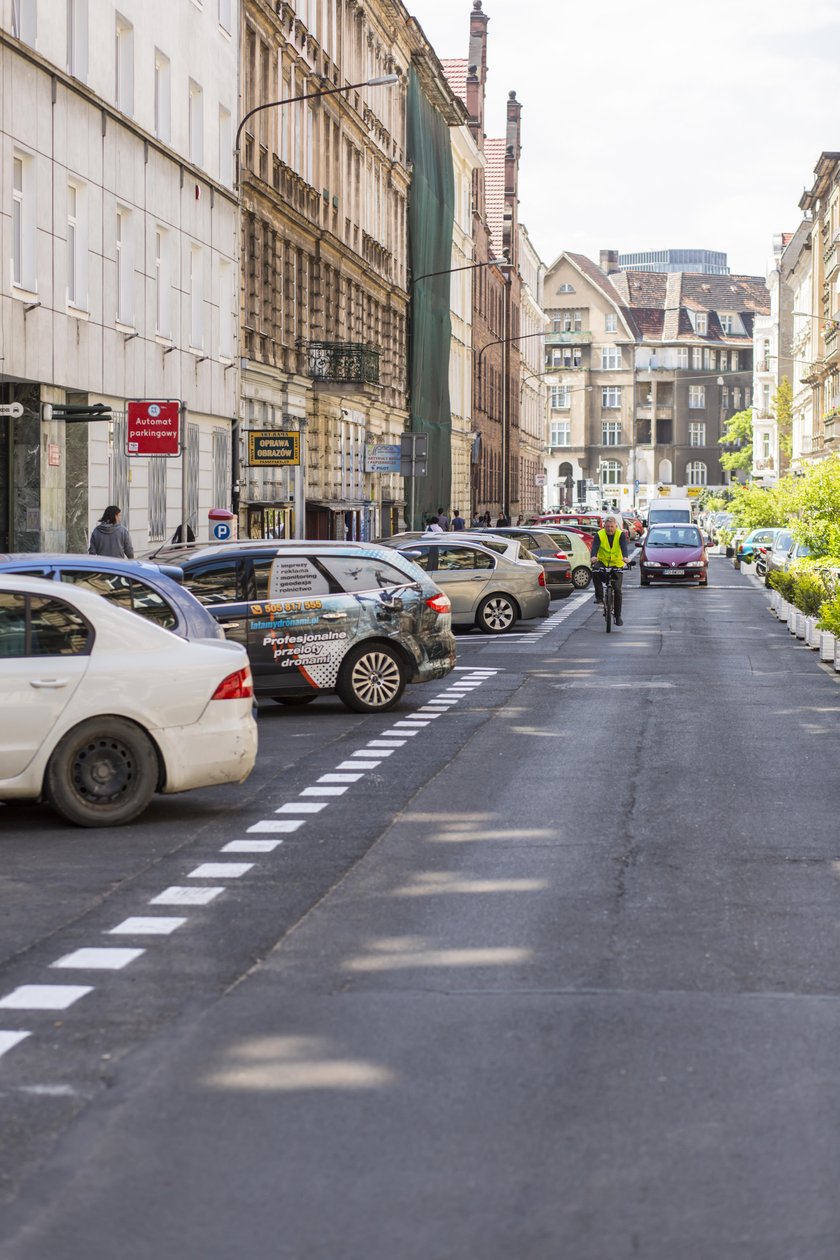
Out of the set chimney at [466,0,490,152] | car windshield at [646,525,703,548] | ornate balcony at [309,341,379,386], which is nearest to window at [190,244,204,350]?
ornate balcony at [309,341,379,386]

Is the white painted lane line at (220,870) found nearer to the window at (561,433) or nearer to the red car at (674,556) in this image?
the red car at (674,556)

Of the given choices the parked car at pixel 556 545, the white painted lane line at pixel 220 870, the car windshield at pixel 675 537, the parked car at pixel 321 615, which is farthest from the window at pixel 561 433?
the white painted lane line at pixel 220 870

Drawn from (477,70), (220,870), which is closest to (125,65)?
(220,870)

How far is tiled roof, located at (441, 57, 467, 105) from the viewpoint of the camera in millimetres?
94500

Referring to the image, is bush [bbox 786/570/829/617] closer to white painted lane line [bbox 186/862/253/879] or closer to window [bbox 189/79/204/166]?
window [bbox 189/79/204/166]

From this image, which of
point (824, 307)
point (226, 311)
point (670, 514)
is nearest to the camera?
point (226, 311)

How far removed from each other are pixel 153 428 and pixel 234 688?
13932mm

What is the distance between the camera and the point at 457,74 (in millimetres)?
95562

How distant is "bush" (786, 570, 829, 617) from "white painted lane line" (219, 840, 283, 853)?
18.4 meters

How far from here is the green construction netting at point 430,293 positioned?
68.8 m

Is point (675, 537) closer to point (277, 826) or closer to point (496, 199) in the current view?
point (277, 826)

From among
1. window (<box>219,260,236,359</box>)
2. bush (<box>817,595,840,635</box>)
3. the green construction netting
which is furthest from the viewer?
the green construction netting

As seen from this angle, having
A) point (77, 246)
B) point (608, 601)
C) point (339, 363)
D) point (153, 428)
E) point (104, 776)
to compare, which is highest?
point (77, 246)

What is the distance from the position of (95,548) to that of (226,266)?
1487 centimetres
